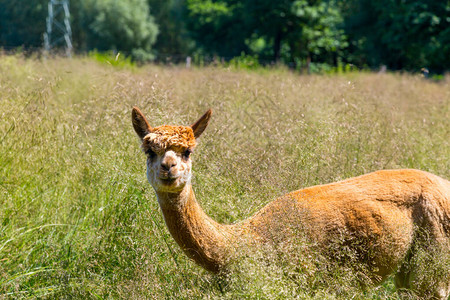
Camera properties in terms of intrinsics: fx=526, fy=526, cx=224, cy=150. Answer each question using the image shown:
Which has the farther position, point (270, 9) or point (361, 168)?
point (270, 9)

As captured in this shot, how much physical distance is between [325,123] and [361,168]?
60 centimetres

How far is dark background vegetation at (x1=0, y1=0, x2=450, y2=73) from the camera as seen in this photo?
25688 mm

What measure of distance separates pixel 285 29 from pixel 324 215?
108ft

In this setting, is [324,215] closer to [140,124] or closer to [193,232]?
[193,232]

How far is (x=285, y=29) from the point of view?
3534cm

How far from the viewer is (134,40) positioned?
5250 centimetres

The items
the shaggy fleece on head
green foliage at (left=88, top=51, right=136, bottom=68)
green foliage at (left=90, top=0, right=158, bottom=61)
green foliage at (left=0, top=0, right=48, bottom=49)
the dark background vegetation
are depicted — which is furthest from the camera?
green foliage at (left=90, top=0, right=158, bottom=61)

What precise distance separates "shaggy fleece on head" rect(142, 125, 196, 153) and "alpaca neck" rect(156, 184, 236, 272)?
0.93 ft

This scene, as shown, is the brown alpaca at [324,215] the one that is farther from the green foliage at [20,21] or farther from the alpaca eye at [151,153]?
the green foliage at [20,21]

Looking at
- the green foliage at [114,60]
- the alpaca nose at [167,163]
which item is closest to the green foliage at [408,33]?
the green foliage at [114,60]

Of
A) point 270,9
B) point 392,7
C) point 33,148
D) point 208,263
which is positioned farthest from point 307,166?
point 270,9

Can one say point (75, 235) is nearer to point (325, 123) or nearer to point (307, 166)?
point (307, 166)

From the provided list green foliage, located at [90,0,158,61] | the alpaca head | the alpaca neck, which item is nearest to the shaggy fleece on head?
the alpaca head

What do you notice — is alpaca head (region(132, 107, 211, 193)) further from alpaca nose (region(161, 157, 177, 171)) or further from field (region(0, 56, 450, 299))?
field (region(0, 56, 450, 299))
